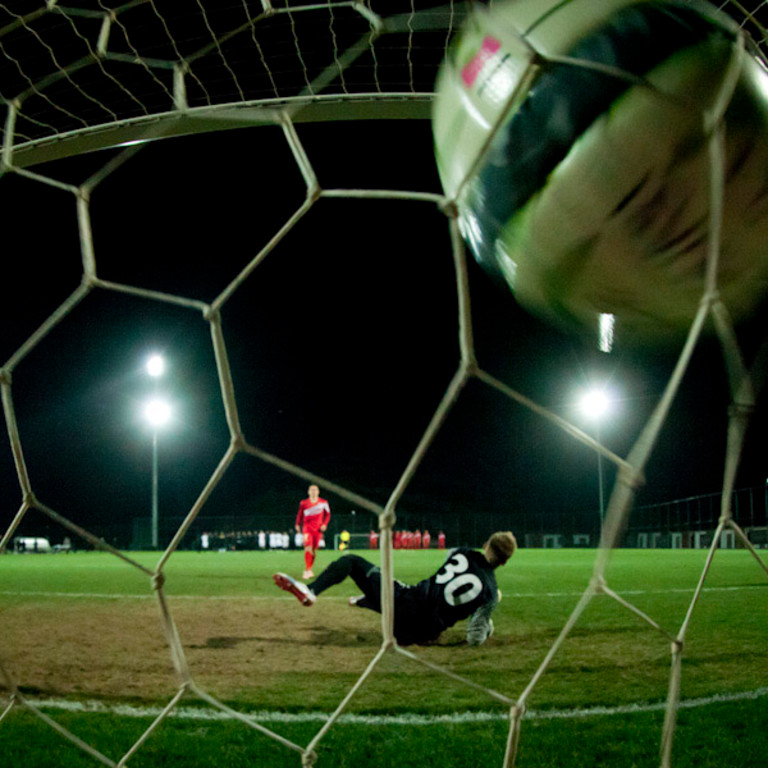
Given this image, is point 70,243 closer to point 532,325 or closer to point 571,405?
point 532,325

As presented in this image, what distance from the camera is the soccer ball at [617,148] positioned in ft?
3.94

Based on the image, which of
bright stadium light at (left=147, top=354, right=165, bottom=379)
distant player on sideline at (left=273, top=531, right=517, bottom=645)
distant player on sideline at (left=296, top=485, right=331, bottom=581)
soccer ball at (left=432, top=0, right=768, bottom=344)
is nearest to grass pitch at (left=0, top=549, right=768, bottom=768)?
distant player on sideline at (left=273, top=531, right=517, bottom=645)

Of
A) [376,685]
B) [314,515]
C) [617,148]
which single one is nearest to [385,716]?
[376,685]

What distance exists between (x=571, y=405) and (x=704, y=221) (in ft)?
2.96

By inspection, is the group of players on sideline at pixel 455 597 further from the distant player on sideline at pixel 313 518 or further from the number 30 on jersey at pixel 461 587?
the distant player on sideline at pixel 313 518

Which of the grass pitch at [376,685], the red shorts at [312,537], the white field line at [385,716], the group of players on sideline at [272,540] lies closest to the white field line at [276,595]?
the grass pitch at [376,685]

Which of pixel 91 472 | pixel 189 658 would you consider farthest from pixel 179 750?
pixel 91 472

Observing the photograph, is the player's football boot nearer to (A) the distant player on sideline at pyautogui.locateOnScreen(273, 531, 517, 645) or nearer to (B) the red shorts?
(A) the distant player on sideline at pyautogui.locateOnScreen(273, 531, 517, 645)

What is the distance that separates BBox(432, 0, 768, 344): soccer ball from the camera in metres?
1.20

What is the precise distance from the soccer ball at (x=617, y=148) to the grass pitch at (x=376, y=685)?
70cm

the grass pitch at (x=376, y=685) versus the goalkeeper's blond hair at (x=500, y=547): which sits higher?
the goalkeeper's blond hair at (x=500, y=547)

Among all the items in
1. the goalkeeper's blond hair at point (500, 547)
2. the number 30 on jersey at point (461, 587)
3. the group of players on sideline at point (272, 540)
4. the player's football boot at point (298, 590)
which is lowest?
the group of players on sideline at point (272, 540)

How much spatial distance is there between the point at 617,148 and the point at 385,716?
6.15 feet

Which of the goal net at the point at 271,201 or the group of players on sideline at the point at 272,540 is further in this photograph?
the group of players on sideline at the point at 272,540
